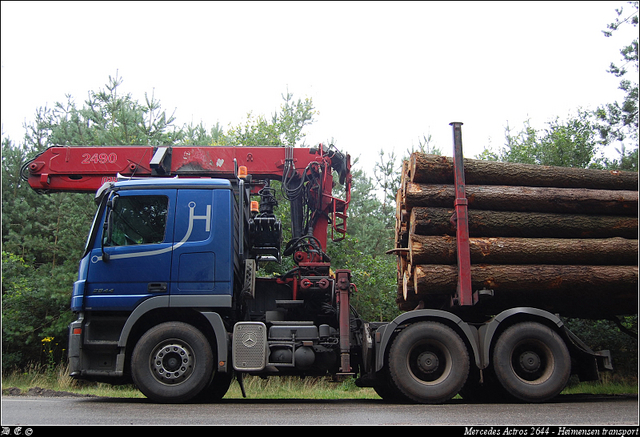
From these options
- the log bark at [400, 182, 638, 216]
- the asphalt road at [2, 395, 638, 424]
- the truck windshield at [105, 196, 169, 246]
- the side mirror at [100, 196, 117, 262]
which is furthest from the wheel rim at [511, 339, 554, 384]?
the side mirror at [100, 196, 117, 262]

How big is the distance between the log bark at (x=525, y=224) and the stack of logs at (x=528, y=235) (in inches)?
0.6

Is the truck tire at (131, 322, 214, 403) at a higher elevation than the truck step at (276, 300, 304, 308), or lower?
lower

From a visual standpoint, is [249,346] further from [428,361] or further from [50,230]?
[50,230]

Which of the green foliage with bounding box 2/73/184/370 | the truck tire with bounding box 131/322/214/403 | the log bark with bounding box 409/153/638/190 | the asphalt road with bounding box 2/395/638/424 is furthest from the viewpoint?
the green foliage with bounding box 2/73/184/370

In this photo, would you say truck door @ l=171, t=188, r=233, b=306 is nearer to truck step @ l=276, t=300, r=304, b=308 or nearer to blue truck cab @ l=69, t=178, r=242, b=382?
blue truck cab @ l=69, t=178, r=242, b=382

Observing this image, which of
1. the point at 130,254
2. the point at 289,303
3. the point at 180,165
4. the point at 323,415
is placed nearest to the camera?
the point at 323,415

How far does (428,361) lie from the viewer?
7.18 meters

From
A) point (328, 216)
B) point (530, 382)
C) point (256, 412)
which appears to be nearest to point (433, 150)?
point (328, 216)

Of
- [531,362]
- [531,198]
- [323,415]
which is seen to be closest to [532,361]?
[531,362]

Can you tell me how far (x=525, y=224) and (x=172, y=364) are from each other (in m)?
5.21

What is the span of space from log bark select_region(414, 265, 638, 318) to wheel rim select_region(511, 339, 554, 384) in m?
0.76

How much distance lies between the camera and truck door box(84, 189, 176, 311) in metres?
7.19

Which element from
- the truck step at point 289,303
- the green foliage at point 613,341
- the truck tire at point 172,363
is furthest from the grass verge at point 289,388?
the truck tire at point 172,363

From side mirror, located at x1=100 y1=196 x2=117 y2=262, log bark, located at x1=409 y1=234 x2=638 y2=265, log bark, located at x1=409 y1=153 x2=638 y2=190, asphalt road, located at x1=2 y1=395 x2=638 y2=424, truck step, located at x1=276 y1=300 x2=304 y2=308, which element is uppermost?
log bark, located at x1=409 y1=153 x2=638 y2=190
